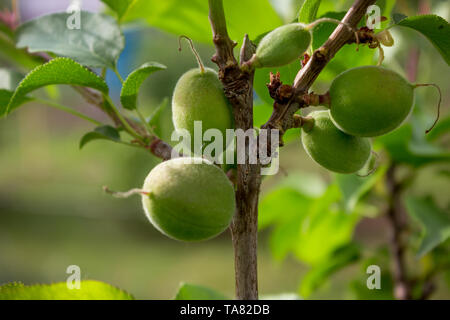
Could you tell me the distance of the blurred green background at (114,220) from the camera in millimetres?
4055

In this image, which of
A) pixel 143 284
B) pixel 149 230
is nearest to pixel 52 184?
pixel 149 230

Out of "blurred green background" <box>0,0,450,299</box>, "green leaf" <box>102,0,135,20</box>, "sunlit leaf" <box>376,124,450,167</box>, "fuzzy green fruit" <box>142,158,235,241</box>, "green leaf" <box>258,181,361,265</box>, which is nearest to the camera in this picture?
"fuzzy green fruit" <box>142,158,235,241</box>

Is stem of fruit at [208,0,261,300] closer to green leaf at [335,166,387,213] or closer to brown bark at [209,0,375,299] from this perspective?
brown bark at [209,0,375,299]

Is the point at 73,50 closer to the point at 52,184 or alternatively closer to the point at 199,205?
the point at 199,205

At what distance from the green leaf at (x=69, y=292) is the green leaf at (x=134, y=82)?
20 cm

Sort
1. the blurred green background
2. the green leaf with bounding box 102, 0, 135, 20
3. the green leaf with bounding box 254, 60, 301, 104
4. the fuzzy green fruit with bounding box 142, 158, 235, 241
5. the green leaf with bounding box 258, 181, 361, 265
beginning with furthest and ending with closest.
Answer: the blurred green background < the green leaf with bounding box 258, 181, 361, 265 < the green leaf with bounding box 102, 0, 135, 20 < the green leaf with bounding box 254, 60, 301, 104 < the fuzzy green fruit with bounding box 142, 158, 235, 241

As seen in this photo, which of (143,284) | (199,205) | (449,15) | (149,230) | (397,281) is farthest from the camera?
(149,230)

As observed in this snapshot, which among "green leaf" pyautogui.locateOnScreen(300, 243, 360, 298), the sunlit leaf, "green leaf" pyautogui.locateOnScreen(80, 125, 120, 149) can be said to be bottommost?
"green leaf" pyautogui.locateOnScreen(300, 243, 360, 298)

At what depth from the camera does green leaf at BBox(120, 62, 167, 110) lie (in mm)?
453

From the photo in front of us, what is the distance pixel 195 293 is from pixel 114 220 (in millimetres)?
5637

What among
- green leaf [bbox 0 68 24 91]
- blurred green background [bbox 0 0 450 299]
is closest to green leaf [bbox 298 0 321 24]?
green leaf [bbox 0 68 24 91]

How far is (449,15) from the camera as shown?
3.38 feet

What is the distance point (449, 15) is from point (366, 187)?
0.53m

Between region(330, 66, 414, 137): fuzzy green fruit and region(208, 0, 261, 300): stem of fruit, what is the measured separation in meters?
0.08
